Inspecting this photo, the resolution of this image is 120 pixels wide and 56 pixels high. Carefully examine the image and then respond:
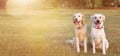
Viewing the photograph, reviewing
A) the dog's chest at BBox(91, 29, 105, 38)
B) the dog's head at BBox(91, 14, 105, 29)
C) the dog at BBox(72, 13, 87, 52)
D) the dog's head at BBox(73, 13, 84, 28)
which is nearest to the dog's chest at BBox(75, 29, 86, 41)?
the dog at BBox(72, 13, 87, 52)

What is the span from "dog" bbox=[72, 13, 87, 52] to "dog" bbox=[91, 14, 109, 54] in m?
0.30

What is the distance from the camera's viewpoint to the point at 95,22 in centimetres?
974

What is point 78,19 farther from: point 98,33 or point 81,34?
point 98,33

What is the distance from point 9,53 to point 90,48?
220 centimetres

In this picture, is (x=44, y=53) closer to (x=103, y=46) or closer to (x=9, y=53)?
(x=9, y=53)

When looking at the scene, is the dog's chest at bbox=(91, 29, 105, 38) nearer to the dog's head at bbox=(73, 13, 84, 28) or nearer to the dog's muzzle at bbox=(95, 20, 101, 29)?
the dog's muzzle at bbox=(95, 20, 101, 29)

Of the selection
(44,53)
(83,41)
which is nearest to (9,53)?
(44,53)

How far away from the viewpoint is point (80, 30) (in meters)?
10.1

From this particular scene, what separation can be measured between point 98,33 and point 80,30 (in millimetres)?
541

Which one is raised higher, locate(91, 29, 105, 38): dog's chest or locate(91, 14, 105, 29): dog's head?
locate(91, 14, 105, 29): dog's head

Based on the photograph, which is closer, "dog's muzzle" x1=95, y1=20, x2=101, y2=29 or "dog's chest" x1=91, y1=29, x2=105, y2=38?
"dog's muzzle" x1=95, y1=20, x2=101, y2=29

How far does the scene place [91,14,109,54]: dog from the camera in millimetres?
9688

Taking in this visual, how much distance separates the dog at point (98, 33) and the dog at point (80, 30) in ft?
0.97

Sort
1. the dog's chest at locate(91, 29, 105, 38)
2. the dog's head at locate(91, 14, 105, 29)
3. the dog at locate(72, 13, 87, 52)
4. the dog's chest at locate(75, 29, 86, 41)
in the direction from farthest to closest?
the dog's chest at locate(75, 29, 86, 41) < the dog at locate(72, 13, 87, 52) < the dog's chest at locate(91, 29, 105, 38) < the dog's head at locate(91, 14, 105, 29)
